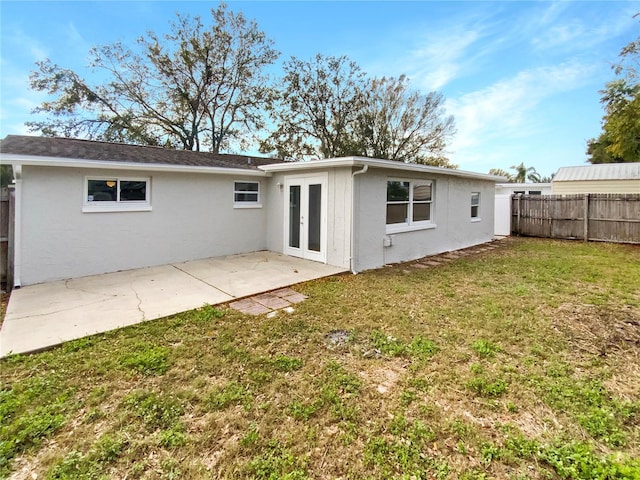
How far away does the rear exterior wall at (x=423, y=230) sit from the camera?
24.8 feet

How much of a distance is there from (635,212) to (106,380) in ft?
52.0

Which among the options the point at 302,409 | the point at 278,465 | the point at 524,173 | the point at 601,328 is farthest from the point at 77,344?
the point at 524,173

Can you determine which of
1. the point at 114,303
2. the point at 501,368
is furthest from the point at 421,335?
the point at 114,303

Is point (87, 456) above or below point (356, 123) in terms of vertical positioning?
below

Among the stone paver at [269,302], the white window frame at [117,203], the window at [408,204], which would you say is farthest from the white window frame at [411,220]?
the white window frame at [117,203]

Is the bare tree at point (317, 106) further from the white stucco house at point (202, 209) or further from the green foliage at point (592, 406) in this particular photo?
the green foliage at point (592, 406)

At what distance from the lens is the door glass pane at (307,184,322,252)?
808cm

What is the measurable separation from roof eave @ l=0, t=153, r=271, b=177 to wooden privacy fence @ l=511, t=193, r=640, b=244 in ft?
38.8

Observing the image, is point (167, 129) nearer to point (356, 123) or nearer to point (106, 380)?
point (356, 123)

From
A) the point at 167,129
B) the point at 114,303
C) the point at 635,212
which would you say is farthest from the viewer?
the point at 167,129

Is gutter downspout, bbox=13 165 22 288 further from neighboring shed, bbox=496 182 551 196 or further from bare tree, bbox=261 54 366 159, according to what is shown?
neighboring shed, bbox=496 182 551 196

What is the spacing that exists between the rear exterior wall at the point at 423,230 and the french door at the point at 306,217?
99 cm

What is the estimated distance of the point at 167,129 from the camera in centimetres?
2033

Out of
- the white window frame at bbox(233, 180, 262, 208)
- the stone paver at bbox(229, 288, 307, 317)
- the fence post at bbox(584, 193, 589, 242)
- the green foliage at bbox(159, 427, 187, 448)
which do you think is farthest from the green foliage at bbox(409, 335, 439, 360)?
the fence post at bbox(584, 193, 589, 242)
